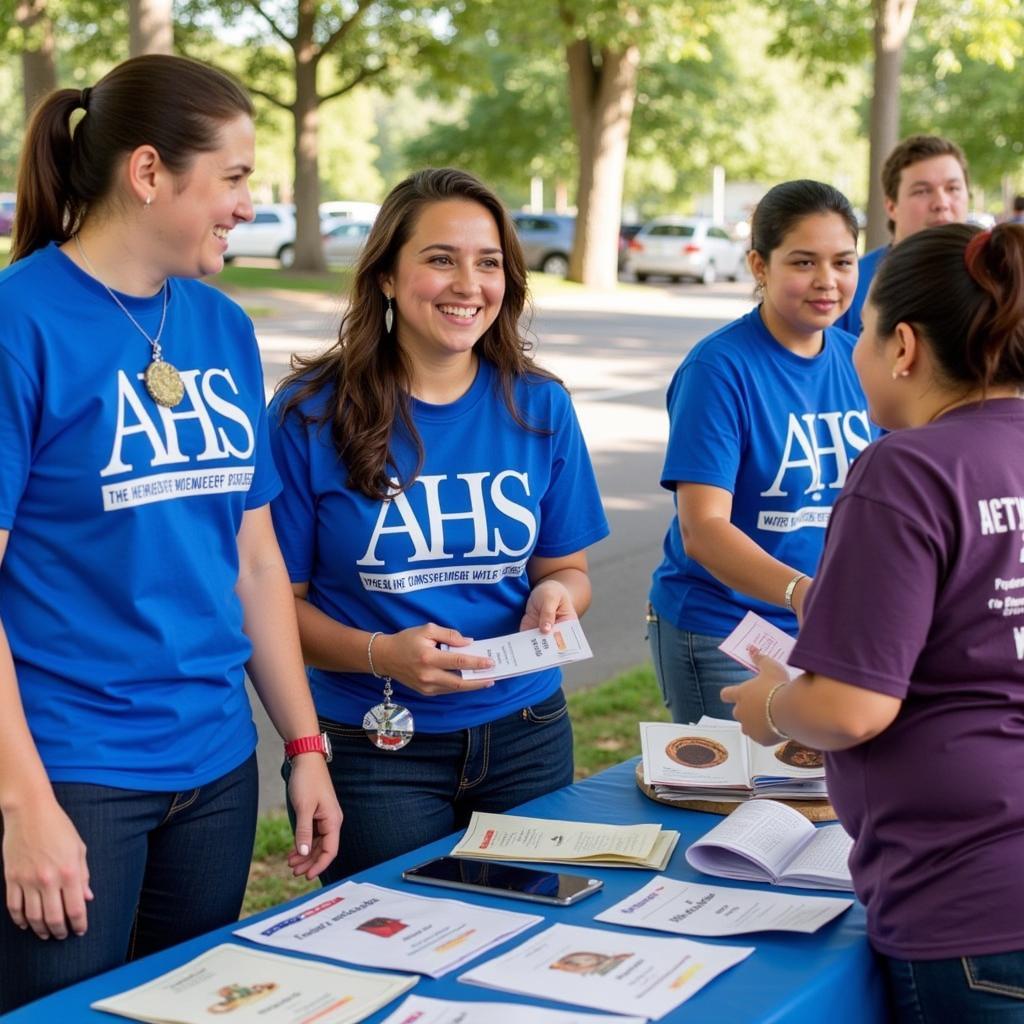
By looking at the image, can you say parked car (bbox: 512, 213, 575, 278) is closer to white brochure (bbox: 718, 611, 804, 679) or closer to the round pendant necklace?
white brochure (bbox: 718, 611, 804, 679)

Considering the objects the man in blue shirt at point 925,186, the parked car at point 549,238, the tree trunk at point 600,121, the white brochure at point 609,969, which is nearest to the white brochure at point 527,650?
the white brochure at point 609,969

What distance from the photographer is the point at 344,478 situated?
296 cm

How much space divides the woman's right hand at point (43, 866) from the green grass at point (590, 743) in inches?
88.7

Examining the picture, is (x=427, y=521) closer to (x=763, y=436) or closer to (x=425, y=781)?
(x=425, y=781)

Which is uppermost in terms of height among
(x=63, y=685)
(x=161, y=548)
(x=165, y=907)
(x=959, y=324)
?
(x=959, y=324)

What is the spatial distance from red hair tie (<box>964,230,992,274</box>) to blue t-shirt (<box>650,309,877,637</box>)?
1.38 m

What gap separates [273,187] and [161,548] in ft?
229

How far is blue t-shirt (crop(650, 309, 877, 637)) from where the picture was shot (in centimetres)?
343

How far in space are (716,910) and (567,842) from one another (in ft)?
1.28

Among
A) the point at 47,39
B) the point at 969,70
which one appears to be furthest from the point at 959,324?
the point at 969,70

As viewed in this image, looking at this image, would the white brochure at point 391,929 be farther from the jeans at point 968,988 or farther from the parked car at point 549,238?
the parked car at point 549,238

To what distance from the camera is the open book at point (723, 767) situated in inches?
117

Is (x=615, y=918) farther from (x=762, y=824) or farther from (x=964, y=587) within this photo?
(x=964, y=587)

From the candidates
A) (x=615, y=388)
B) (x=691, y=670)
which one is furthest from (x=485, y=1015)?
(x=615, y=388)
